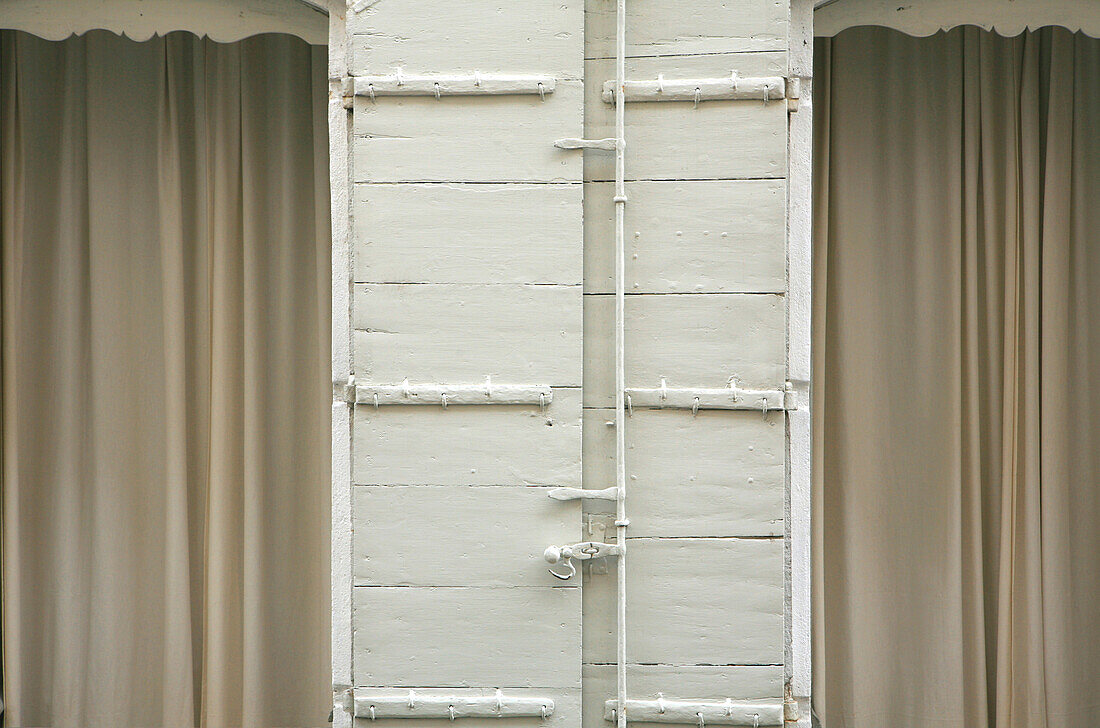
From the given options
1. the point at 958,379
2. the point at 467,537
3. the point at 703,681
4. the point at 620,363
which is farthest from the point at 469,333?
the point at 958,379

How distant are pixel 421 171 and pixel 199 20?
0.72m

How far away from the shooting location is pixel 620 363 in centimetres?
191

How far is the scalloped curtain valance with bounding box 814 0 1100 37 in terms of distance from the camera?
82.6 inches

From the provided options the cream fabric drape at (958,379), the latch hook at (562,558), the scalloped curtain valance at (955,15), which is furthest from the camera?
the cream fabric drape at (958,379)

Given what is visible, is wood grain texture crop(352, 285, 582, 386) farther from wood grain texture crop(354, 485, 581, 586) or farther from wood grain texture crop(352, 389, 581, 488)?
wood grain texture crop(354, 485, 581, 586)

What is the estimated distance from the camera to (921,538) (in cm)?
243

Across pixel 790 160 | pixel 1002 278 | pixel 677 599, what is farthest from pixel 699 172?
pixel 1002 278

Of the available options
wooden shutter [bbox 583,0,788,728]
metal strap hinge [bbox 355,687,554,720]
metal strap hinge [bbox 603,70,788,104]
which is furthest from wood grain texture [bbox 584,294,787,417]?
metal strap hinge [bbox 355,687,554,720]

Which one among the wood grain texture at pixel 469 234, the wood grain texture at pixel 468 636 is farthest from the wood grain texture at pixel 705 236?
the wood grain texture at pixel 468 636

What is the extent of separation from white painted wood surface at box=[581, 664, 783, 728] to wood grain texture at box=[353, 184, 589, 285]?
2.79 ft

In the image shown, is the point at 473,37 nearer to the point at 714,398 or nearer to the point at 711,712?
the point at 714,398

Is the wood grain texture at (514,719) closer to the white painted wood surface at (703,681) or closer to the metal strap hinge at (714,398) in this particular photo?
the white painted wood surface at (703,681)

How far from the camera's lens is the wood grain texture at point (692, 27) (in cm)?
192

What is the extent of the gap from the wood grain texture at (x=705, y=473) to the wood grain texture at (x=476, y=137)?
584 mm
